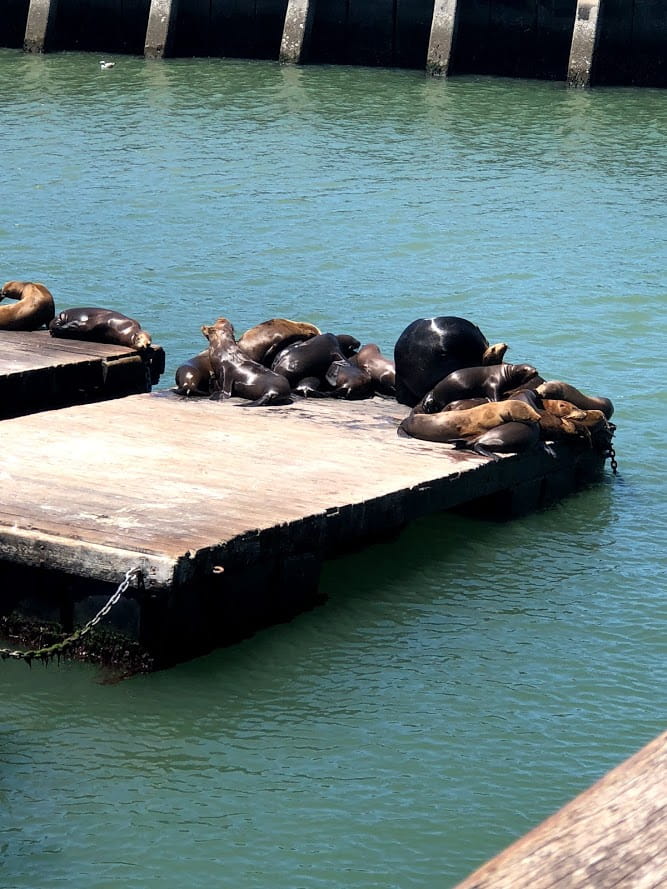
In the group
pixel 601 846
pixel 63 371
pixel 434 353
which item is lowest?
pixel 63 371

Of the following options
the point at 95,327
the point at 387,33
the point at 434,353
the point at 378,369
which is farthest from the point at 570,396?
the point at 387,33

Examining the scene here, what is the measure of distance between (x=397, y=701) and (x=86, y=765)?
155 cm

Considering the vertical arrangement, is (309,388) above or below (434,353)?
below

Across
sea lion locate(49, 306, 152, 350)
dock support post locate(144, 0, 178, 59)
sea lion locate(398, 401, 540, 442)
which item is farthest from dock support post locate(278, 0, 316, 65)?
sea lion locate(398, 401, 540, 442)

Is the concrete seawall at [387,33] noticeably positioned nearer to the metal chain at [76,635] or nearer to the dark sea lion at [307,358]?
the dark sea lion at [307,358]

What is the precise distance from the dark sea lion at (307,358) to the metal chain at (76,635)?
392 centimetres

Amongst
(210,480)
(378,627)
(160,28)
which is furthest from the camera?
(160,28)

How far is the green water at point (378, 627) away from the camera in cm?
621

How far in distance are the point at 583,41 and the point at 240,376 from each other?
2124 cm

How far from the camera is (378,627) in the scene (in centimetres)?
825

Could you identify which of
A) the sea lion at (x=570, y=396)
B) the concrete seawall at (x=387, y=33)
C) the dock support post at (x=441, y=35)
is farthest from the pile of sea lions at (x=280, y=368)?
the dock support post at (x=441, y=35)

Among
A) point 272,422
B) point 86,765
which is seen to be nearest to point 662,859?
point 86,765

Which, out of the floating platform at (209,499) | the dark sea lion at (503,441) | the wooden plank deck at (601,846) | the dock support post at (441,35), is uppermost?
the dock support post at (441,35)

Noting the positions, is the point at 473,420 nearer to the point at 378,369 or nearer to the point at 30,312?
the point at 378,369
